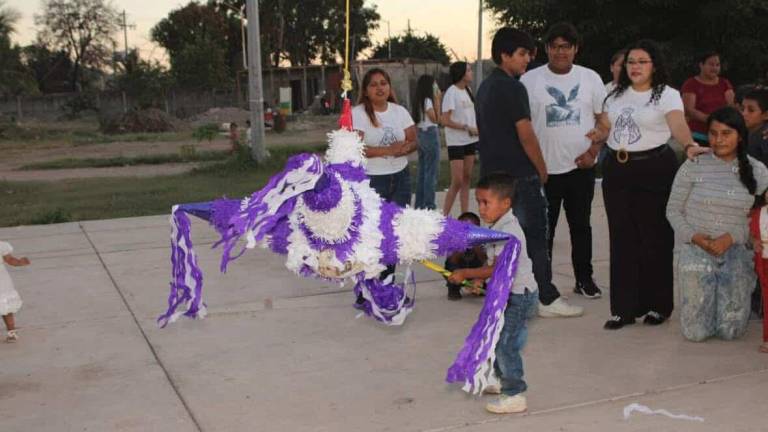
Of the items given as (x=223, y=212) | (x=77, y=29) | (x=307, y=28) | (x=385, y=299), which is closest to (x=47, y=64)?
(x=77, y=29)

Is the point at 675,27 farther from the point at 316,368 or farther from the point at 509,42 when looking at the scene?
the point at 316,368

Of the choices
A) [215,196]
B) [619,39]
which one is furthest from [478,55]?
[215,196]

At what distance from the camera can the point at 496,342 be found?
3520mm

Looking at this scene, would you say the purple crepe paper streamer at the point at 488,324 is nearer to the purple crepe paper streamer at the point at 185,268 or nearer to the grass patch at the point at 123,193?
the purple crepe paper streamer at the point at 185,268

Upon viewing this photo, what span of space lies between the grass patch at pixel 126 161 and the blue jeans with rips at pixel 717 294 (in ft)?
46.8

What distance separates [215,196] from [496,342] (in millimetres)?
7935

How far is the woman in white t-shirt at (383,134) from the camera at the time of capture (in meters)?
5.15

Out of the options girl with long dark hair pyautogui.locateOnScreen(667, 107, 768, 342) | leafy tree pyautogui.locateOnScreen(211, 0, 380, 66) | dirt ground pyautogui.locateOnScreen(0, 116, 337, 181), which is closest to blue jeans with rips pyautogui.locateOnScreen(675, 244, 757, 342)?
girl with long dark hair pyautogui.locateOnScreen(667, 107, 768, 342)

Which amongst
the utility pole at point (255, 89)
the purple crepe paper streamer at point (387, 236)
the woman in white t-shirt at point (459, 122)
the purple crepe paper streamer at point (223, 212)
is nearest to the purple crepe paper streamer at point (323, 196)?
the purple crepe paper streamer at point (387, 236)

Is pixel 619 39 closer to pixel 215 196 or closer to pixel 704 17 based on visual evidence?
pixel 704 17

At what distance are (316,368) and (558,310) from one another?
151cm

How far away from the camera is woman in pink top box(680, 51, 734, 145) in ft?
23.5

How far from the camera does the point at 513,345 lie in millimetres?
3629

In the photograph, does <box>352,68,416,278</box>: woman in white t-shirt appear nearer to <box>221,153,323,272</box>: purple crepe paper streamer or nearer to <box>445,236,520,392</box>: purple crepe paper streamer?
<box>445,236,520,392</box>: purple crepe paper streamer
